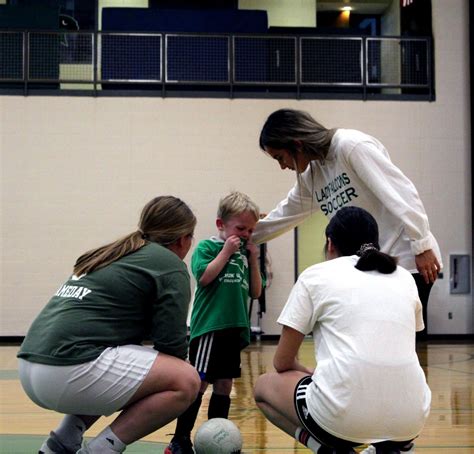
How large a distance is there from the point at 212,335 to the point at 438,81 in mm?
10055

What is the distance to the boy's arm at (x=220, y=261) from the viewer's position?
13.6ft

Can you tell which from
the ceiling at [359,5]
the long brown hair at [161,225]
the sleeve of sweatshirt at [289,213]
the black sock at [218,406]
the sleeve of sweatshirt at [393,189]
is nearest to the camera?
the sleeve of sweatshirt at [393,189]

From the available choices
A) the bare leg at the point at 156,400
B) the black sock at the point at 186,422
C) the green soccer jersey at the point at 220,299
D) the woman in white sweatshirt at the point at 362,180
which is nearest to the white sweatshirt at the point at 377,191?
the woman in white sweatshirt at the point at 362,180

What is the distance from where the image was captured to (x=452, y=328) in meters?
13.1

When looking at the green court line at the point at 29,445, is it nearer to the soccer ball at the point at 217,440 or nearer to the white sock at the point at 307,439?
the soccer ball at the point at 217,440

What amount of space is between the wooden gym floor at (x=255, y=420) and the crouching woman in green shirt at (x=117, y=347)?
96 cm

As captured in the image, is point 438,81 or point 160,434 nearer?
point 160,434

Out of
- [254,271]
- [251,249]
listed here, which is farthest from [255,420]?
[251,249]

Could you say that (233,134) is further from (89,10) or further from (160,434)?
(160,434)

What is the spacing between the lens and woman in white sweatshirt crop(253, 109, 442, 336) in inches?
135

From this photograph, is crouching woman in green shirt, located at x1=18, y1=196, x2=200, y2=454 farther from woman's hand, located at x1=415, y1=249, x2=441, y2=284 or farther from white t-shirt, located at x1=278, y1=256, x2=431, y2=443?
woman's hand, located at x1=415, y1=249, x2=441, y2=284

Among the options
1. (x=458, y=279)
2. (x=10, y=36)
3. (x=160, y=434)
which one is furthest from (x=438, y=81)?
(x=160, y=434)

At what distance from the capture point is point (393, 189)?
346cm

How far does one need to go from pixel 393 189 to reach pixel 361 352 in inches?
30.6
